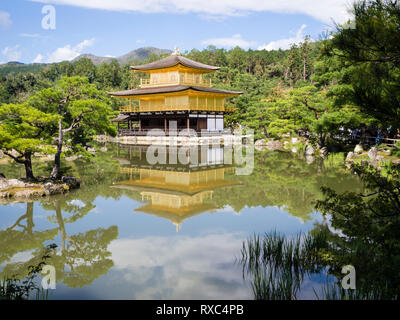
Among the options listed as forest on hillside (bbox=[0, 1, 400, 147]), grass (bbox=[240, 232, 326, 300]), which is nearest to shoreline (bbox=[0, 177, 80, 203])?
grass (bbox=[240, 232, 326, 300])

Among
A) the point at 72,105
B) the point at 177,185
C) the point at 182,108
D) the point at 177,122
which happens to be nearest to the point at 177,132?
the point at 182,108

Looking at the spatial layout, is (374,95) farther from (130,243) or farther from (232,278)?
(130,243)

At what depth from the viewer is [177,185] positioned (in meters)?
13.8

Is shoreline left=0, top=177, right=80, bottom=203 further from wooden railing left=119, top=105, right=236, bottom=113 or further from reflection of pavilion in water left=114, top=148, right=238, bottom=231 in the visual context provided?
wooden railing left=119, top=105, right=236, bottom=113

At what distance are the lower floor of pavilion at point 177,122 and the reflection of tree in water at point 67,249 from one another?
73.5 ft

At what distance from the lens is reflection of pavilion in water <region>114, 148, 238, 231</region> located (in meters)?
10.3

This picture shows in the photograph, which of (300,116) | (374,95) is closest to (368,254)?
(374,95)

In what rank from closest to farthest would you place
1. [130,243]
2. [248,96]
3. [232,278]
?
[232,278]
[130,243]
[248,96]

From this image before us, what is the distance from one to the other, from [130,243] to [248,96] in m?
30.7

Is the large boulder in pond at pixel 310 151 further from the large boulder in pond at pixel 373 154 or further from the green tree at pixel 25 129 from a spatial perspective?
the green tree at pixel 25 129

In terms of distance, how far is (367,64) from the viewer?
15.4 ft

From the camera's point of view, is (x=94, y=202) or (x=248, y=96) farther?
(x=248, y=96)

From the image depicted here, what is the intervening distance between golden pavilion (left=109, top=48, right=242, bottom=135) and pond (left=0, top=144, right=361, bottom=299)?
15.8 metres

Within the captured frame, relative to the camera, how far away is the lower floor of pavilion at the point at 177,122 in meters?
31.5
